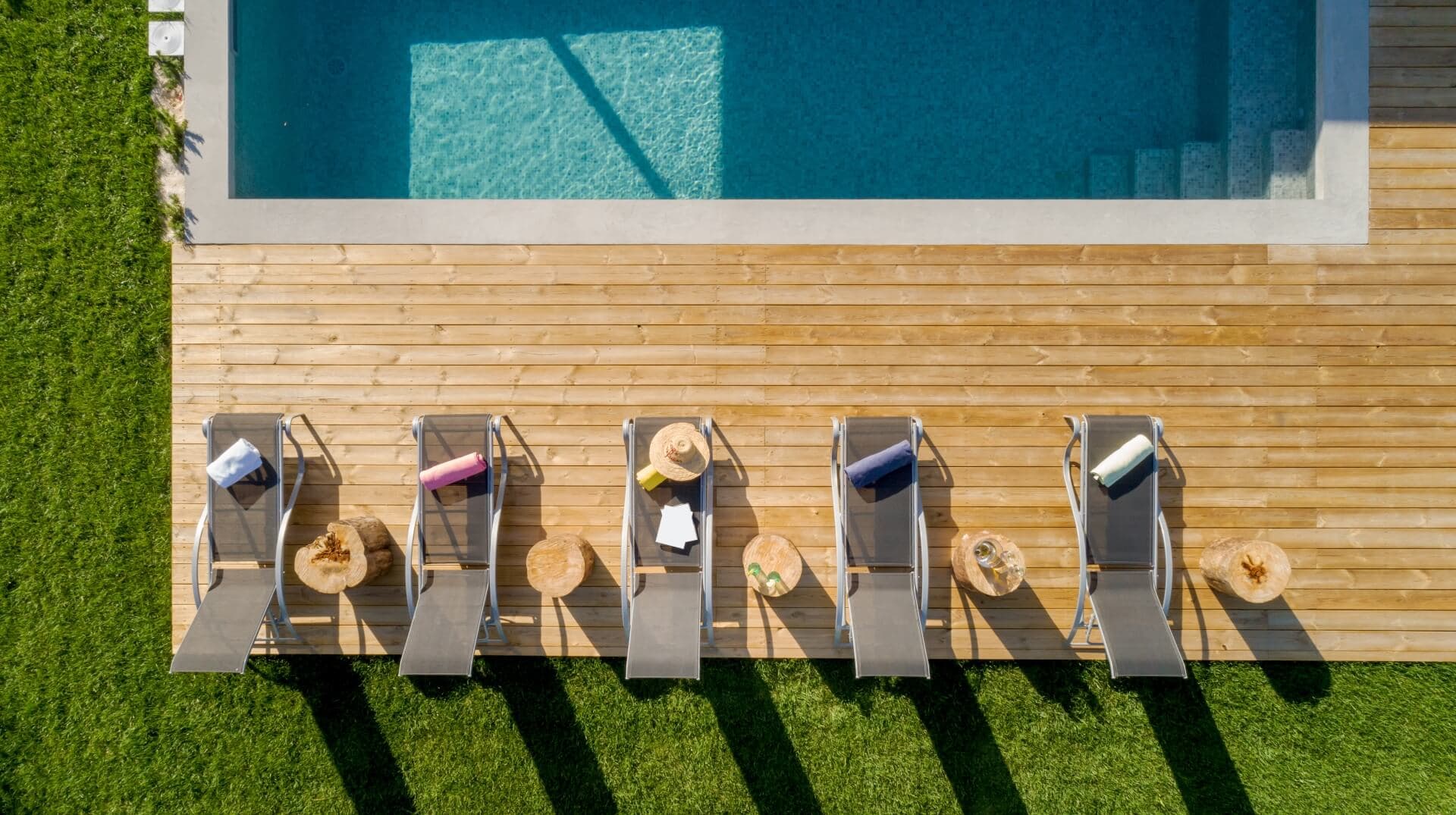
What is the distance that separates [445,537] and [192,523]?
186cm

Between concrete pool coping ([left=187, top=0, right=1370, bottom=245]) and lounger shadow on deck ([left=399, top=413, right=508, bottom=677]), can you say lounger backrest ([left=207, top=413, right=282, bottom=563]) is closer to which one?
lounger shadow on deck ([left=399, top=413, right=508, bottom=677])

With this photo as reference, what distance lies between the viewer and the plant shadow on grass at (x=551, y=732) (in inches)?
156

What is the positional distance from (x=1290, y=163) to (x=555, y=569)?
18.5 feet

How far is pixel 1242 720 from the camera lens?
3.92 metres

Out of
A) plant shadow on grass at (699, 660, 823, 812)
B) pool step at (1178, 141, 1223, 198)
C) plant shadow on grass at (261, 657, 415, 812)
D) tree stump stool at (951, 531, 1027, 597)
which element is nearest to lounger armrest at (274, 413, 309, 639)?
Result: plant shadow on grass at (261, 657, 415, 812)

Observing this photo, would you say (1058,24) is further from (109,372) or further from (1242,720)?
(109,372)

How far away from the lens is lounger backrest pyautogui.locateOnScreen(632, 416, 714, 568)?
3.72 m

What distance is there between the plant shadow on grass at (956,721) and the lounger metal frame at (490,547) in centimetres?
210

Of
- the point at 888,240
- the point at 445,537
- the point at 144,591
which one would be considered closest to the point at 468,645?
the point at 445,537

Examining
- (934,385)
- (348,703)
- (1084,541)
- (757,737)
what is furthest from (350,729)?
(1084,541)

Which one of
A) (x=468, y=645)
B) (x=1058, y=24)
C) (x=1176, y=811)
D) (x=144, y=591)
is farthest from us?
(x=1058, y=24)

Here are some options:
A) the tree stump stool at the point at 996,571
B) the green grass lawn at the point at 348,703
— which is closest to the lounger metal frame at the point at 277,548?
the green grass lawn at the point at 348,703

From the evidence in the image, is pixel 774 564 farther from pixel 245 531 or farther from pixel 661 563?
pixel 245 531

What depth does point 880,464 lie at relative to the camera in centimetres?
363
